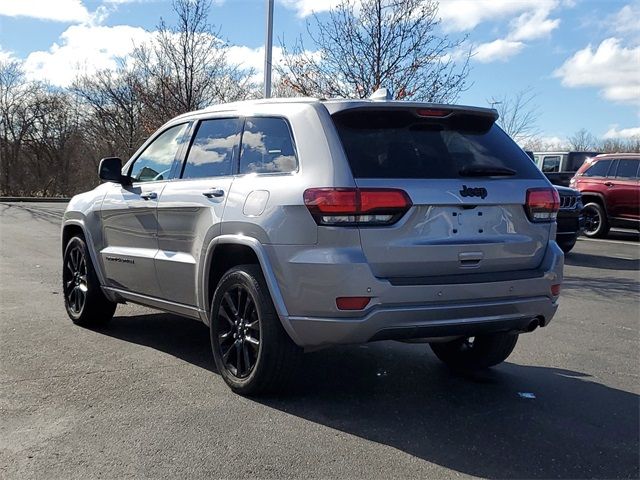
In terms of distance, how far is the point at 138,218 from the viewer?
5250 mm

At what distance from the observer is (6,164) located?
1676 inches

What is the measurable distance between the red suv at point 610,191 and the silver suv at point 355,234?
37.2ft

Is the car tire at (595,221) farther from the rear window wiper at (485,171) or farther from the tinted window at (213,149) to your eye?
the tinted window at (213,149)

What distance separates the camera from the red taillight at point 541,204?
408 cm

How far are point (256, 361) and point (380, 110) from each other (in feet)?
5.53

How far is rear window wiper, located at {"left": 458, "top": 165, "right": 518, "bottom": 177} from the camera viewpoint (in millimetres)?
3963

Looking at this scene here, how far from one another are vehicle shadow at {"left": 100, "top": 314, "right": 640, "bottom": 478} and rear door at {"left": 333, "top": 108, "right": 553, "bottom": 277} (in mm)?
878

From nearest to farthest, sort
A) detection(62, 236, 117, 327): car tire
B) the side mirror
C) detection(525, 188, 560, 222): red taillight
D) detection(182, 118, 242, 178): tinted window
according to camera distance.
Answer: detection(525, 188, 560, 222): red taillight, detection(182, 118, 242, 178): tinted window, the side mirror, detection(62, 236, 117, 327): car tire

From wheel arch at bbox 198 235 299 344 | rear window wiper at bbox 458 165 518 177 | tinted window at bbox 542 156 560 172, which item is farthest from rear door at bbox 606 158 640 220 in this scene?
wheel arch at bbox 198 235 299 344

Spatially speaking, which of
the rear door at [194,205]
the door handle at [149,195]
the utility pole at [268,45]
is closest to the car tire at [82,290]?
the door handle at [149,195]

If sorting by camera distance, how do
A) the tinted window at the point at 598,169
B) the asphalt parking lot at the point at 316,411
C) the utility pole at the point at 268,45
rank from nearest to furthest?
the asphalt parking lot at the point at 316,411 → the utility pole at the point at 268,45 → the tinted window at the point at 598,169

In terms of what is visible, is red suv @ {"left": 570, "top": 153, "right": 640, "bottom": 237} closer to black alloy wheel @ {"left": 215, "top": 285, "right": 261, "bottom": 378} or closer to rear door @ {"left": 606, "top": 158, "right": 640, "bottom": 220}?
rear door @ {"left": 606, "top": 158, "right": 640, "bottom": 220}

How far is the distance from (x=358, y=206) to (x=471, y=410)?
1492mm

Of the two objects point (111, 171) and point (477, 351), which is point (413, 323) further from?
point (111, 171)
